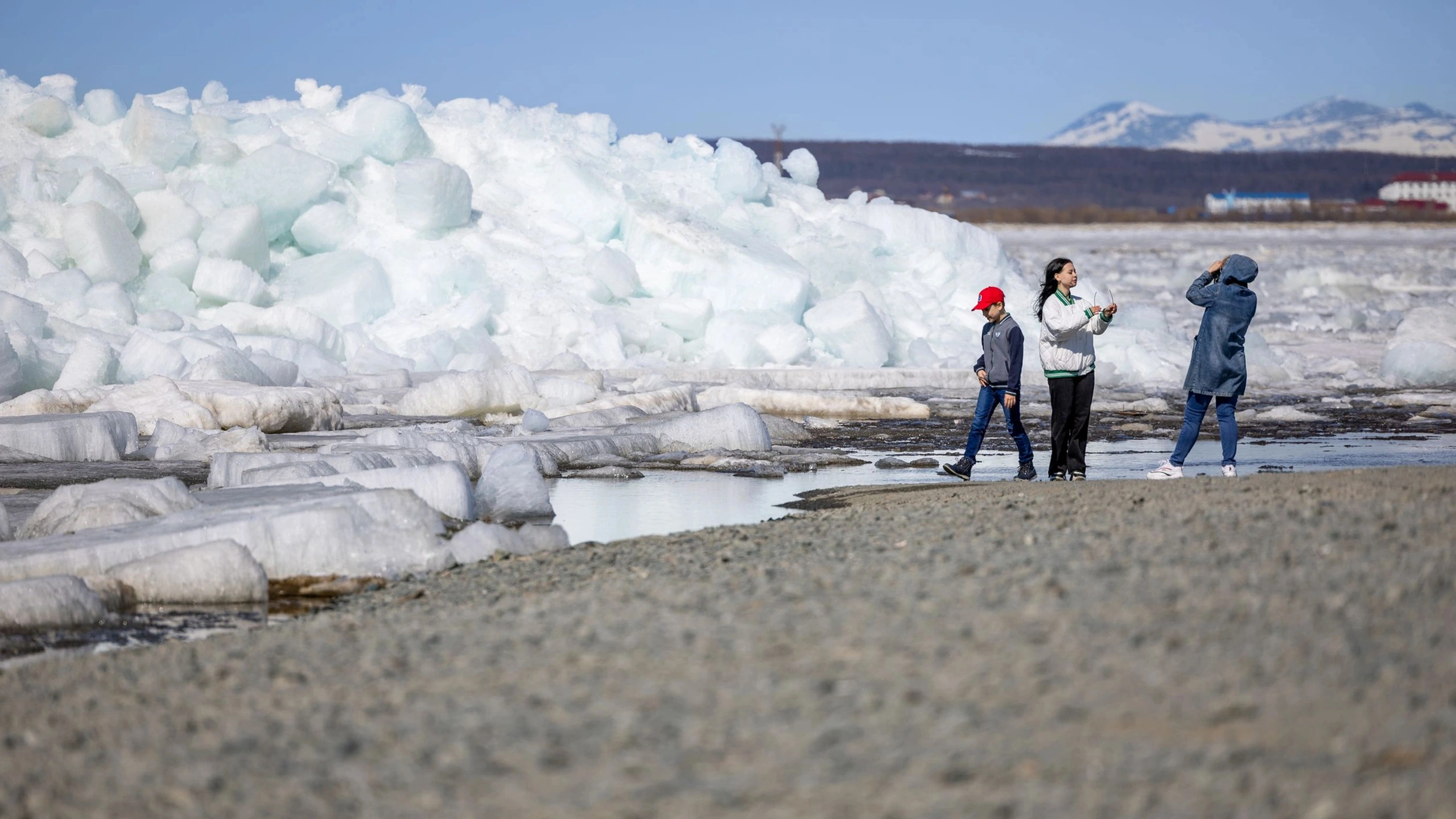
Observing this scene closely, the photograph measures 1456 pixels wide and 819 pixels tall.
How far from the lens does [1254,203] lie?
83438 millimetres

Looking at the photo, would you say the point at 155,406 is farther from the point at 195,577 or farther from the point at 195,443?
the point at 195,577

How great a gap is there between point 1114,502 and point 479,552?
2.35m

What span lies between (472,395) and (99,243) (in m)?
4.61

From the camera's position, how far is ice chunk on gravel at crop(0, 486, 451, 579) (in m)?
4.97

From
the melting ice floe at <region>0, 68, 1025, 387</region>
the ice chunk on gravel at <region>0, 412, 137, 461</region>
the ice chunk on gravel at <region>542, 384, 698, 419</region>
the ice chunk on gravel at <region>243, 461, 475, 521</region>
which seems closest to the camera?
the ice chunk on gravel at <region>243, 461, 475, 521</region>

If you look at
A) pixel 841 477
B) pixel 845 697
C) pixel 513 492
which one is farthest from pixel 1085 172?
pixel 845 697

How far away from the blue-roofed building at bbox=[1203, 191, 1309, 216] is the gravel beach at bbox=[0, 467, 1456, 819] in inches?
2488

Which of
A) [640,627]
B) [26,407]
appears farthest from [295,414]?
[640,627]

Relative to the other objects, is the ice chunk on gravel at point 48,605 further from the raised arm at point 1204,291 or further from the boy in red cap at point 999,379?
the raised arm at point 1204,291

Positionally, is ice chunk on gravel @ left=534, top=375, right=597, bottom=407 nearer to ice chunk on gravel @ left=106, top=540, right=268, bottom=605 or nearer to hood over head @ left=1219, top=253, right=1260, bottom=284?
hood over head @ left=1219, top=253, right=1260, bottom=284

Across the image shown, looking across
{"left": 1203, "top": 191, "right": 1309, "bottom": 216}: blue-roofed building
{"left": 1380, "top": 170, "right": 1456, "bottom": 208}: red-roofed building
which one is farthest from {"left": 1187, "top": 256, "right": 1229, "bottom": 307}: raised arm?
{"left": 1380, "top": 170, "right": 1456, "bottom": 208}: red-roofed building

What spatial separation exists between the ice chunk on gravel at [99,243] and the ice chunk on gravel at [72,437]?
17.7 ft

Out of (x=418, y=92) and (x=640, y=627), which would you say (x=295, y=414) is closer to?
(x=640, y=627)

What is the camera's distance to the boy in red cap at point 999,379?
693cm
